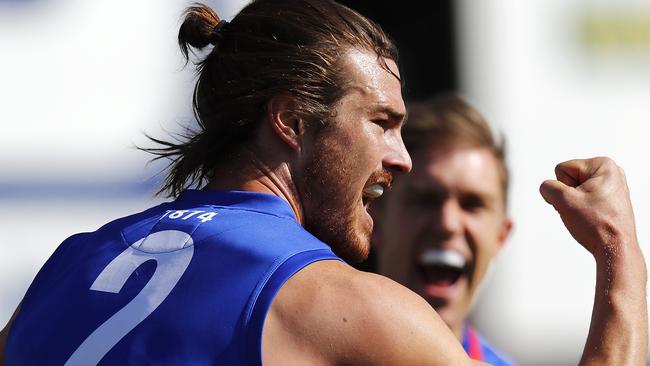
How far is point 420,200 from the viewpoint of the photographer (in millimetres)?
4223

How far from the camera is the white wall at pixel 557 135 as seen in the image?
276 inches

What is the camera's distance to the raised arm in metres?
2.42

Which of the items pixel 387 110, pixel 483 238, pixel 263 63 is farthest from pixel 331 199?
pixel 483 238

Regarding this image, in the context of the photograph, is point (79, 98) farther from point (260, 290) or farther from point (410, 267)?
point (260, 290)

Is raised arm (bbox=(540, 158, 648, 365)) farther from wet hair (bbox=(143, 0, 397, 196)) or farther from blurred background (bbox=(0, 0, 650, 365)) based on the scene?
blurred background (bbox=(0, 0, 650, 365))

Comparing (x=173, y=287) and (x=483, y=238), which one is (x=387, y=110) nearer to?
(x=173, y=287)

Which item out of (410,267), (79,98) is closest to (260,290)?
(410,267)

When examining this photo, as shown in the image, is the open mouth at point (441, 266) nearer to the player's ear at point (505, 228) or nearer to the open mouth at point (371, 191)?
the player's ear at point (505, 228)

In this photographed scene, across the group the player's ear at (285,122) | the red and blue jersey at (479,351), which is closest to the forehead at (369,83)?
the player's ear at (285,122)

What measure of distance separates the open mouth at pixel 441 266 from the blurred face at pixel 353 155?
144 cm

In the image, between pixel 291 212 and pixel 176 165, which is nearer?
pixel 291 212

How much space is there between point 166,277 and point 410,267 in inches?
76.2

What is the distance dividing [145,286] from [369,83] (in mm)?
720

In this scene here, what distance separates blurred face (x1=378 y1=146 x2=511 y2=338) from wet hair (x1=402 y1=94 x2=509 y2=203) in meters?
0.05
